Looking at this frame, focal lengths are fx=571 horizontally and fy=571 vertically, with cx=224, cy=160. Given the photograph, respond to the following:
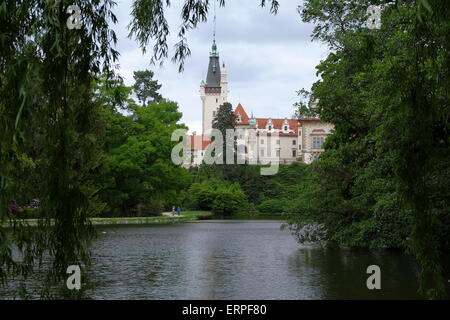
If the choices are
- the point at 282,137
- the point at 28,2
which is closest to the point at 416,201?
the point at 28,2

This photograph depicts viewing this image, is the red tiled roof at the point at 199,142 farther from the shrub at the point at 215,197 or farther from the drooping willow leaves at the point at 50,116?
the drooping willow leaves at the point at 50,116

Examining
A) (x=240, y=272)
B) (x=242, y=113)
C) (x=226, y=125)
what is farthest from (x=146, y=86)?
(x=240, y=272)

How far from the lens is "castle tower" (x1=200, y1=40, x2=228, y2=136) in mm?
102938

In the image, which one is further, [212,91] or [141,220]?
[212,91]

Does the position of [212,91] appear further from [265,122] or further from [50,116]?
[50,116]

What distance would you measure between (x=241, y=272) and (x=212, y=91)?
92395mm

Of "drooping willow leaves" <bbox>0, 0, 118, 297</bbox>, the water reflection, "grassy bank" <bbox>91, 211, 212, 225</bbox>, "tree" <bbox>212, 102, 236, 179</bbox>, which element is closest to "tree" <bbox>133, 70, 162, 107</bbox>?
"tree" <bbox>212, 102, 236, 179</bbox>

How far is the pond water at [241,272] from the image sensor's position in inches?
399

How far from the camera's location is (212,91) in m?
104

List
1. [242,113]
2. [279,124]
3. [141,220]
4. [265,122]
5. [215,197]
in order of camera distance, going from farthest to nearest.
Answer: [242,113] < [265,122] < [279,124] < [215,197] < [141,220]

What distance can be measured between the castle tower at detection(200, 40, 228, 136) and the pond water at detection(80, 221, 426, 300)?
273 ft

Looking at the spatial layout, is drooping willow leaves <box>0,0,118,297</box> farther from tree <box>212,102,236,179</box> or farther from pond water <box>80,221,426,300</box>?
tree <box>212,102,236,179</box>

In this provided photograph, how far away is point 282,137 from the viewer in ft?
301
